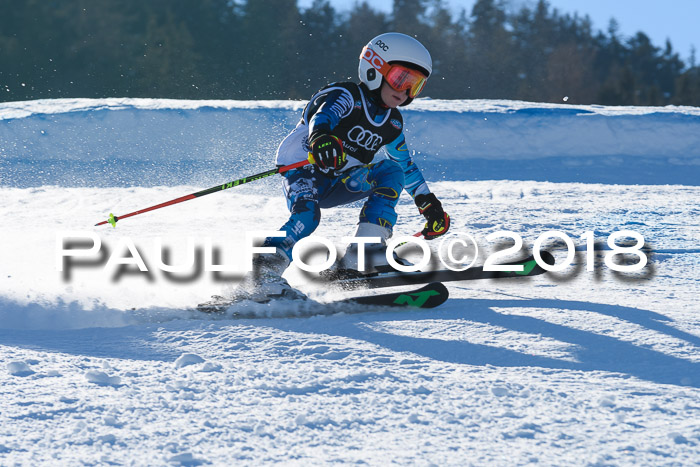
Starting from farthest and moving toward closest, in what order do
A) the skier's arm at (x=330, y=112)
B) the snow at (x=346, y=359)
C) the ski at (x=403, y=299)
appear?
the skier's arm at (x=330, y=112) < the ski at (x=403, y=299) < the snow at (x=346, y=359)

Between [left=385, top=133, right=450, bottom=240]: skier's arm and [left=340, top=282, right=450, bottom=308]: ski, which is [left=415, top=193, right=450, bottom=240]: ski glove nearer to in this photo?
[left=385, top=133, right=450, bottom=240]: skier's arm

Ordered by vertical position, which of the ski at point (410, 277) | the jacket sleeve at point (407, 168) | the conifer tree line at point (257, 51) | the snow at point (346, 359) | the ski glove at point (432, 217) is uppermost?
the conifer tree line at point (257, 51)

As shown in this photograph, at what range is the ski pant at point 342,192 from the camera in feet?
11.3

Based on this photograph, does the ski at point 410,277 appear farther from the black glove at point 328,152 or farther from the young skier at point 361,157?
the black glove at point 328,152

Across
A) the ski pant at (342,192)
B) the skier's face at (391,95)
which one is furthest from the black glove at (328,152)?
the skier's face at (391,95)

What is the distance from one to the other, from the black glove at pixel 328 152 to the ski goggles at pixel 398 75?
45 cm

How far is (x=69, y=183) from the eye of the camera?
8.91 metres

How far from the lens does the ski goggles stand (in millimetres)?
3527

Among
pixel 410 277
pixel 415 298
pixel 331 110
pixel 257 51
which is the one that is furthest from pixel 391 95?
pixel 257 51

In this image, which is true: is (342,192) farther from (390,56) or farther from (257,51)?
(257,51)

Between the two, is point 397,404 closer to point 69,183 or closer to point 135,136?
point 69,183

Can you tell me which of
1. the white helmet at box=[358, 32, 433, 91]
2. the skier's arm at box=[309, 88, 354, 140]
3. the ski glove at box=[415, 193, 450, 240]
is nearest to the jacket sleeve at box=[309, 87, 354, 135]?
the skier's arm at box=[309, 88, 354, 140]

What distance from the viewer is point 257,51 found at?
3102 centimetres

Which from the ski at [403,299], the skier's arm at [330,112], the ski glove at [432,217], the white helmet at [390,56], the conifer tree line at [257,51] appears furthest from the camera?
the conifer tree line at [257,51]
